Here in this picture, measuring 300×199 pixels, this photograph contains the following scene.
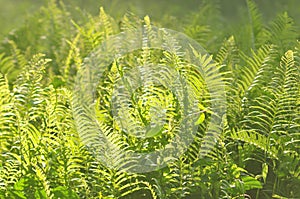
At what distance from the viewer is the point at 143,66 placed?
206 centimetres

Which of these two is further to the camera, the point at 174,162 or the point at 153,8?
the point at 153,8

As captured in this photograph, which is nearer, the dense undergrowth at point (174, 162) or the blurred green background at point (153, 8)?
the dense undergrowth at point (174, 162)

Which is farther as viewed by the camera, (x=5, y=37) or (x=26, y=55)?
(x=5, y=37)

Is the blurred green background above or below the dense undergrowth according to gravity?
above

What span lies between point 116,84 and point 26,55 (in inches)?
48.1

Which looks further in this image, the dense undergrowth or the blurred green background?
the blurred green background

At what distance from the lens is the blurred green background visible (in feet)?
13.9

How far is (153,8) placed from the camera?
4973 mm

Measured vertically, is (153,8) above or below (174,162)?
above

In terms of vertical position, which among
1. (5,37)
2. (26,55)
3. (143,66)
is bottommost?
(143,66)

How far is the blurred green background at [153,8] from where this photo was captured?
4.22m

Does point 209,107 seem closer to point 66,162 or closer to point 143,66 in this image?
point 143,66

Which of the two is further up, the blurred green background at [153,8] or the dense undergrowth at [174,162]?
the blurred green background at [153,8]

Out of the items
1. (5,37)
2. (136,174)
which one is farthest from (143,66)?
(5,37)
